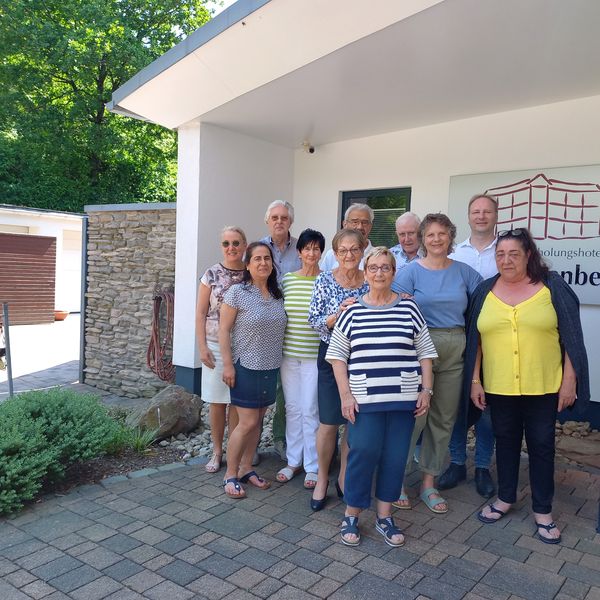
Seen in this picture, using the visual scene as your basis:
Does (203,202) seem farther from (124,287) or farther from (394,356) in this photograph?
(394,356)

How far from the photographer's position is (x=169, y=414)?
4844mm

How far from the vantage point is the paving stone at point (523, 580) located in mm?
2535

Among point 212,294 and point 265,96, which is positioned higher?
point 265,96

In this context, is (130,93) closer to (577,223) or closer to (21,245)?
(577,223)

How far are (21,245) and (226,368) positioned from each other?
554 inches

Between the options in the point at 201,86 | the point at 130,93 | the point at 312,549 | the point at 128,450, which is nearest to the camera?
the point at 312,549

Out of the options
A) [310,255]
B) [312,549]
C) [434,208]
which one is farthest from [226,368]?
[434,208]

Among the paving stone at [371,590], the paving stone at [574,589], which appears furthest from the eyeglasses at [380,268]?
the paving stone at [574,589]

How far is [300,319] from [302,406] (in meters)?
0.59

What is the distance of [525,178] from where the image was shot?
→ 5383 millimetres

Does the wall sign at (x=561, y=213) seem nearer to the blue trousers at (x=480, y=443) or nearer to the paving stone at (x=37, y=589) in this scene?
the blue trousers at (x=480, y=443)

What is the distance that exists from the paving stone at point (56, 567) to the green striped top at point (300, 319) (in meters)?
1.64

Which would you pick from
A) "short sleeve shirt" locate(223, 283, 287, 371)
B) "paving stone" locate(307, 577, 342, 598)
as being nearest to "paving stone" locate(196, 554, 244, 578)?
"paving stone" locate(307, 577, 342, 598)

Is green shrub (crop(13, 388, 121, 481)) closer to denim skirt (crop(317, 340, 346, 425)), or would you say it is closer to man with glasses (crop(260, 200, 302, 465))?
man with glasses (crop(260, 200, 302, 465))
